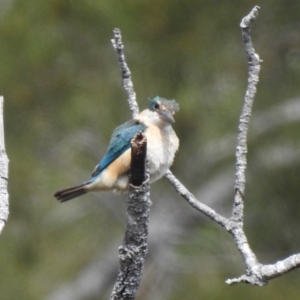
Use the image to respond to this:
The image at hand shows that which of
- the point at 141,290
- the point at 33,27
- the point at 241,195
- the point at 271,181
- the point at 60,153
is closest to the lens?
the point at 241,195

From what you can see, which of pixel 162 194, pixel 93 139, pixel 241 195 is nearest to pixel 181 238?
pixel 162 194

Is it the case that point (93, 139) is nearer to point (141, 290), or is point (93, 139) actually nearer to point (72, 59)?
point (72, 59)

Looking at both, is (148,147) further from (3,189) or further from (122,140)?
(3,189)

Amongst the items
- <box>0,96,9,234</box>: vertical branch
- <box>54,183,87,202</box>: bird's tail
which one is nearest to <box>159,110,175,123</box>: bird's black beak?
<box>54,183,87,202</box>: bird's tail

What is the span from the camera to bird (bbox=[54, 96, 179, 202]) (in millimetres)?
3797

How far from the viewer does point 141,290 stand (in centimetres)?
748

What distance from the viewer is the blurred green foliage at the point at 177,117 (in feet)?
21.5

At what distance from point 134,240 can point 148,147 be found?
3.19 ft

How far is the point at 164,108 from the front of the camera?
13.5ft

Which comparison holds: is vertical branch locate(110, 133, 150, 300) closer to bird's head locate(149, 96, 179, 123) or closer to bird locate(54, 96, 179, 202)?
bird locate(54, 96, 179, 202)

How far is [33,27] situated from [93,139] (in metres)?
1.52

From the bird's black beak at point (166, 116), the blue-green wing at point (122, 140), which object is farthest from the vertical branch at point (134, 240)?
the bird's black beak at point (166, 116)

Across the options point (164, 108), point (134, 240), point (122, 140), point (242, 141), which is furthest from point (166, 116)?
point (134, 240)

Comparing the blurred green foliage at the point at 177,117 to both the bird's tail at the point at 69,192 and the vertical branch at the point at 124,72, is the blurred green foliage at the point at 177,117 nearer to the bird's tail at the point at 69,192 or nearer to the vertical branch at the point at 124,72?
the bird's tail at the point at 69,192
